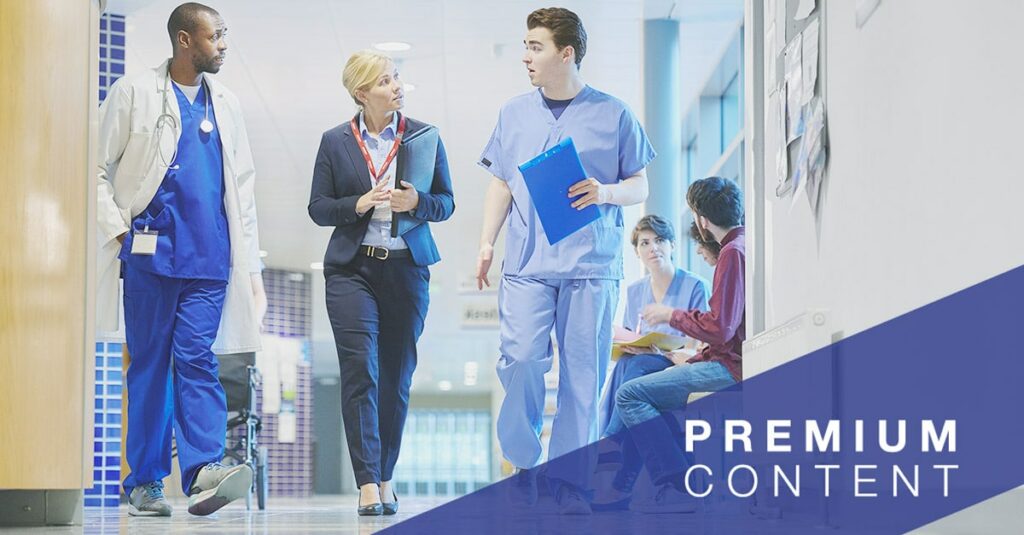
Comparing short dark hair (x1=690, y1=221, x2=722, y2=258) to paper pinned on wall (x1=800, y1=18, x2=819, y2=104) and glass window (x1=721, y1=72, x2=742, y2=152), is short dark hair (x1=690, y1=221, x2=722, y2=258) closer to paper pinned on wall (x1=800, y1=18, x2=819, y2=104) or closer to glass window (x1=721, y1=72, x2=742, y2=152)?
paper pinned on wall (x1=800, y1=18, x2=819, y2=104)

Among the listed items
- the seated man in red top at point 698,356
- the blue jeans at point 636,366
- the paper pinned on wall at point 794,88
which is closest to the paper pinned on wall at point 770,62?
the paper pinned on wall at point 794,88

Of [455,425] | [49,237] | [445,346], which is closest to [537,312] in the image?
[49,237]

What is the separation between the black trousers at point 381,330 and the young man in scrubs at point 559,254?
0.24 meters

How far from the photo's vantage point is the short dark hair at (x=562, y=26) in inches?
155

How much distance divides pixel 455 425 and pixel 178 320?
1028 inches

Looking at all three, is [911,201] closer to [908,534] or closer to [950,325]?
[950,325]

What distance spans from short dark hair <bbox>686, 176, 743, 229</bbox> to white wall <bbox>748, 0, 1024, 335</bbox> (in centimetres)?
75

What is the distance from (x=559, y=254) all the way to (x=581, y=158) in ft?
1.04

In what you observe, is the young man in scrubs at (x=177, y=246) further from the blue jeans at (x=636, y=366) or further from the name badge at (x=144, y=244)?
the blue jeans at (x=636, y=366)

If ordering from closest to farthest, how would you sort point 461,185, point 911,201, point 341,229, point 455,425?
point 911,201 → point 341,229 → point 461,185 → point 455,425

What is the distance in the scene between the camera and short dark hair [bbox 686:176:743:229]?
4281mm

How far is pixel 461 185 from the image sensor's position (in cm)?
1277

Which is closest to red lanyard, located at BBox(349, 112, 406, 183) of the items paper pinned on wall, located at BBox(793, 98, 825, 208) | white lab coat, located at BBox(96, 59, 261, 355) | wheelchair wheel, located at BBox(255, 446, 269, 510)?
white lab coat, located at BBox(96, 59, 261, 355)

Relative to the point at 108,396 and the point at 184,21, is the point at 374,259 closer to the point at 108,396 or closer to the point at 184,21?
the point at 184,21
